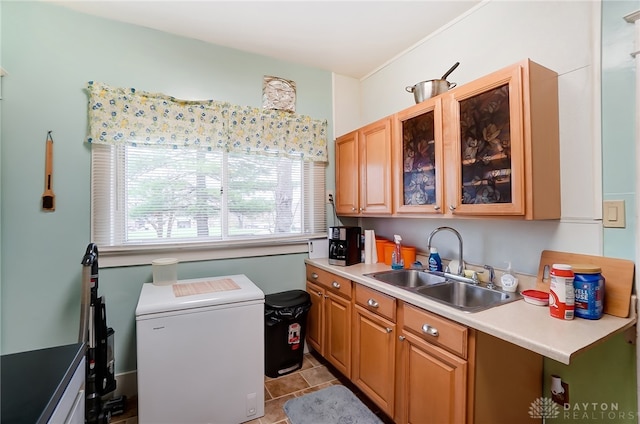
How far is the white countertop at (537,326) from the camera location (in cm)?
106

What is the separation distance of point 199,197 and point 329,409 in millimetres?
1814

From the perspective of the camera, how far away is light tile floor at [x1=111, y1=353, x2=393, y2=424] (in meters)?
1.89

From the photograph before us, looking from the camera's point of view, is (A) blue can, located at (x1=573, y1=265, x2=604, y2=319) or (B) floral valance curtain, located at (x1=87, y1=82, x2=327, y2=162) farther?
(B) floral valance curtain, located at (x1=87, y1=82, x2=327, y2=162)

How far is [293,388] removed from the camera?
7.22 ft

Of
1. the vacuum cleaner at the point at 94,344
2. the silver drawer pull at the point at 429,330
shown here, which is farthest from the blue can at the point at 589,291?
the vacuum cleaner at the point at 94,344

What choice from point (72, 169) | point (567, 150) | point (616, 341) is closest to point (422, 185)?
point (567, 150)

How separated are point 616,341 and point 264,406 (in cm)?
199

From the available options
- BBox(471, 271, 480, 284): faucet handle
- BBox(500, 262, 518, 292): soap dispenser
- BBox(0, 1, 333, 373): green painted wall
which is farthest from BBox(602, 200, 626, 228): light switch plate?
BBox(0, 1, 333, 373): green painted wall

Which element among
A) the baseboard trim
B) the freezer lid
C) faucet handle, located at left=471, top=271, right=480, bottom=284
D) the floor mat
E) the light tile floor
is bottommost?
the light tile floor

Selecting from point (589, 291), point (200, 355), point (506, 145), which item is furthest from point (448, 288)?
point (200, 355)

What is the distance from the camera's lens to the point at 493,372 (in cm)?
139

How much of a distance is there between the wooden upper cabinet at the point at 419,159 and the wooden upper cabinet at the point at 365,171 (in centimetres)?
10

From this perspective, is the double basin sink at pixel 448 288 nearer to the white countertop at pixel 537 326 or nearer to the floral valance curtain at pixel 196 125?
the white countertop at pixel 537 326

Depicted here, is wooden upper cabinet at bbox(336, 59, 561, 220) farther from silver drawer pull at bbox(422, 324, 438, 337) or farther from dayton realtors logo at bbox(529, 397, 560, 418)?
dayton realtors logo at bbox(529, 397, 560, 418)
